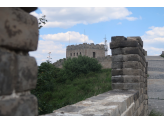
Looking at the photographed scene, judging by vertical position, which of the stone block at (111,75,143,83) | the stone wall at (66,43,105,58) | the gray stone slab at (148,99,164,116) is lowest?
the gray stone slab at (148,99,164,116)

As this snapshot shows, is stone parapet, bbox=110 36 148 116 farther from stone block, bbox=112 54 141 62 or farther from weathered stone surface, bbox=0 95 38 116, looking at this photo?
weathered stone surface, bbox=0 95 38 116

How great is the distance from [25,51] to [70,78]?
23.7 metres

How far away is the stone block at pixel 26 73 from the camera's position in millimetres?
1309

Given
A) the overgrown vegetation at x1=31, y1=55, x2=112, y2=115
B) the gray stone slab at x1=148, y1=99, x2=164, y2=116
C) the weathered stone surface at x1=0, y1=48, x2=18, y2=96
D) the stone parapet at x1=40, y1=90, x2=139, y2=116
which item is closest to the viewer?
the weathered stone surface at x1=0, y1=48, x2=18, y2=96

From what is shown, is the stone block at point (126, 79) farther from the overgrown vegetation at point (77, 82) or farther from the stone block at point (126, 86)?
the overgrown vegetation at point (77, 82)

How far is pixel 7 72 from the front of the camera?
1.20 meters

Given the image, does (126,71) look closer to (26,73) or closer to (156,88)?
(26,73)

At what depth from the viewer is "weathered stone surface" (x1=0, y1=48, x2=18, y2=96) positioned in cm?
117

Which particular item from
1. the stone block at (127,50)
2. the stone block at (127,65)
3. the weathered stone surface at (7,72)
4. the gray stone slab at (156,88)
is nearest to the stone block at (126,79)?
the stone block at (127,65)

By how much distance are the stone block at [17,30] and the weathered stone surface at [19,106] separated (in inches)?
14.1

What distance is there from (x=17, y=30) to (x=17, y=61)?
0.21m

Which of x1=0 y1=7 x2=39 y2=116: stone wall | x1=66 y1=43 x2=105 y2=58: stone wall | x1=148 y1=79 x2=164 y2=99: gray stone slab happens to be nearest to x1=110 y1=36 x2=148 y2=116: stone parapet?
x1=0 y1=7 x2=39 y2=116: stone wall

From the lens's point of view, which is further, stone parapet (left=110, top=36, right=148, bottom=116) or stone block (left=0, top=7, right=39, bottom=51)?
stone parapet (left=110, top=36, right=148, bottom=116)
